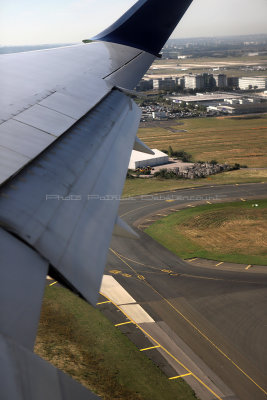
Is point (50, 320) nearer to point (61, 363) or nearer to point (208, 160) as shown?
point (61, 363)

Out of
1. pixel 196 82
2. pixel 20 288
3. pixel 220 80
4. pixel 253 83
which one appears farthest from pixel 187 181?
pixel 220 80

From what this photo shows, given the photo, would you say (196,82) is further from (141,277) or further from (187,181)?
(141,277)

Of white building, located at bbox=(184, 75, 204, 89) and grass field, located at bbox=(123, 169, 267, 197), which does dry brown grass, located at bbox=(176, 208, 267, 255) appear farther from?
white building, located at bbox=(184, 75, 204, 89)

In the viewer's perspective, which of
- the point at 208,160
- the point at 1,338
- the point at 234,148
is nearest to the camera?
the point at 1,338

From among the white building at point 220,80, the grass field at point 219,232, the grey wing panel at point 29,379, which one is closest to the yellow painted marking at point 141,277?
the grass field at point 219,232

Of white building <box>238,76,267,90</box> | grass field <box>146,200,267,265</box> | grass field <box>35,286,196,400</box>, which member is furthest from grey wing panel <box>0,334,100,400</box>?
white building <box>238,76,267,90</box>

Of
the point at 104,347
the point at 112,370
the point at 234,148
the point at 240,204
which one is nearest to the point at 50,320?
the point at 104,347

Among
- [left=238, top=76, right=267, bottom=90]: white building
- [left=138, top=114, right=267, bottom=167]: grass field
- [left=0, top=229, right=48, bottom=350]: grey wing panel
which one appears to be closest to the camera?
[left=0, top=229, right=48, bottom=350]: grey wing panel
